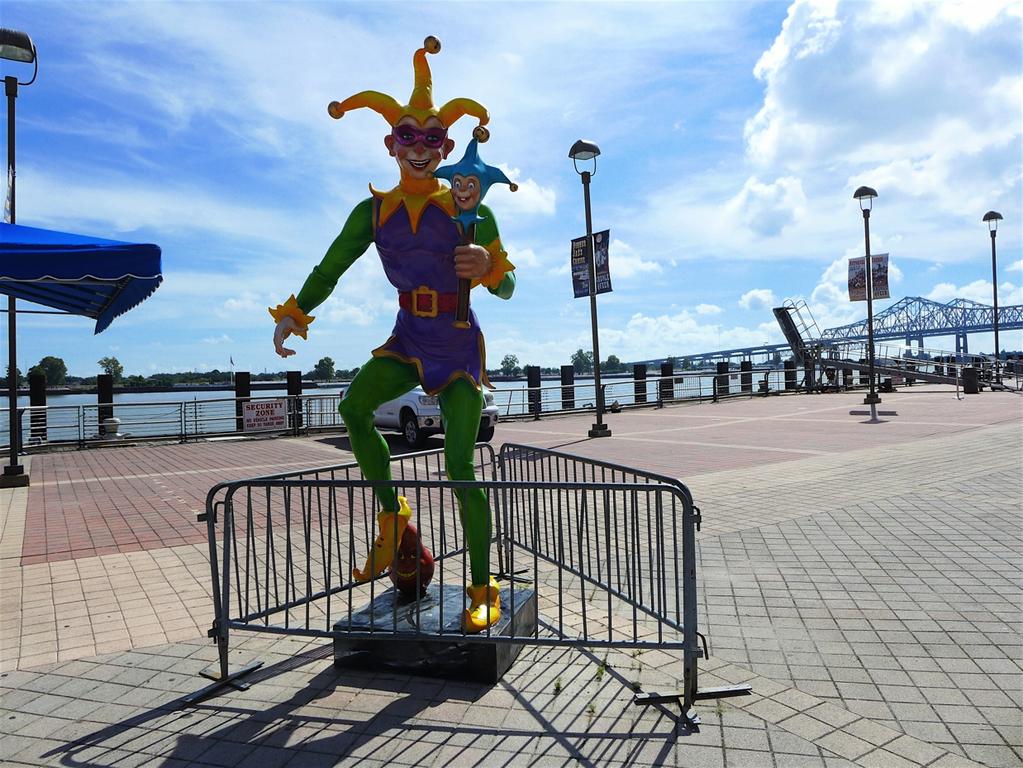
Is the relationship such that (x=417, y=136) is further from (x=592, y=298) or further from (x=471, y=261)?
(x=592, y=298)

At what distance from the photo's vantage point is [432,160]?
3.83 m

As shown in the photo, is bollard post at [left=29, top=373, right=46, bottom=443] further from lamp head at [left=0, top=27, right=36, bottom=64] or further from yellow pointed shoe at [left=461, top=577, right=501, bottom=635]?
yellow pointed shoe at [left=461, top=577, right=501, bottom=635]

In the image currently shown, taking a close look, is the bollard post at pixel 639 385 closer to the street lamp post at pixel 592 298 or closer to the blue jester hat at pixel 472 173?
the street lamp post at pixel 592 298

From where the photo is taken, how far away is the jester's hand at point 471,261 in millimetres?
3539

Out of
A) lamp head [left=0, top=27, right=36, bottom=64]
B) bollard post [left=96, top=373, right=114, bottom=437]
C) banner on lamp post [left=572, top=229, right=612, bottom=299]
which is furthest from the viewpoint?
bollard post [left=96, top=373, right=114, bottom=437]

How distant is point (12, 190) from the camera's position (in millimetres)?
9562

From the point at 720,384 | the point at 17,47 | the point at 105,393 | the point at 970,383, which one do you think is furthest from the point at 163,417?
the point at 970,383

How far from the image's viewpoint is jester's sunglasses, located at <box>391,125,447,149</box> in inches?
148


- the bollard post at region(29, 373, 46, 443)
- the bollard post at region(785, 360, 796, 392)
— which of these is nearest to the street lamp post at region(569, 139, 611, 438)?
the bollard post at region(29, 373, 46, 443)

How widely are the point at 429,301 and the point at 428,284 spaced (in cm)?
10

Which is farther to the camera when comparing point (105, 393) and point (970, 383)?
point (970, 383)

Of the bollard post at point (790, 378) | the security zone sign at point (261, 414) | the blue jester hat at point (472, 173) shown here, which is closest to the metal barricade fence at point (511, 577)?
the blue jester hat at point (472, 173)

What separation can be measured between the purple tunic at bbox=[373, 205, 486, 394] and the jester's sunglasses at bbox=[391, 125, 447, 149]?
0.35 m

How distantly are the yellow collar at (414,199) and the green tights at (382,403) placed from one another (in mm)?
814
